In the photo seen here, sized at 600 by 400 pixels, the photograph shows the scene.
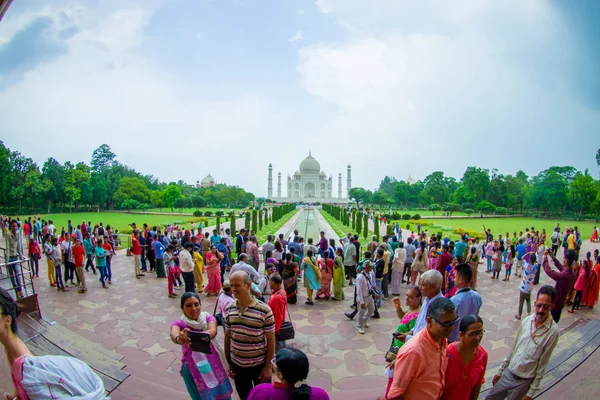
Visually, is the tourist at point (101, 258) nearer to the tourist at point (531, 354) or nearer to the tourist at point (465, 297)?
the tourist at point (465, 297)

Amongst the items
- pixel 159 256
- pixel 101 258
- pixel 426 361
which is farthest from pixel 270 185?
pixel 426 361

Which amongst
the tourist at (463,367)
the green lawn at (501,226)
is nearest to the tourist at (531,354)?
the tourist at (463,367)

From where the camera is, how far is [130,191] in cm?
4078

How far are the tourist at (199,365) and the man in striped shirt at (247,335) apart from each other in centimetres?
12

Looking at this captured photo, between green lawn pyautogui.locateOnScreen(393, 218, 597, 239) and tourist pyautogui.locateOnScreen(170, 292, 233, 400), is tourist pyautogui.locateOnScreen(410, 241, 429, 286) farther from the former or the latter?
green lawn pyautogui.locateOnScreen(393, 218, 597, 239)

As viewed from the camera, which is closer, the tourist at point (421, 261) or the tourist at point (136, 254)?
the tourist at point (421, 261)

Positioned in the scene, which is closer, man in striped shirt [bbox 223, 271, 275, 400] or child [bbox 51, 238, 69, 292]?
man in striped shirt [bbox 223, 271, 275, 400]

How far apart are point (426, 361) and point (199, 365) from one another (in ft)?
5.38

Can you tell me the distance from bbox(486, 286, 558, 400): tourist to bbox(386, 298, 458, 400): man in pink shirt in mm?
1039

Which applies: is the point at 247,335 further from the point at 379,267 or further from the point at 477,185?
the point at 477,185

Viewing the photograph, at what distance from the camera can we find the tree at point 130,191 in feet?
131

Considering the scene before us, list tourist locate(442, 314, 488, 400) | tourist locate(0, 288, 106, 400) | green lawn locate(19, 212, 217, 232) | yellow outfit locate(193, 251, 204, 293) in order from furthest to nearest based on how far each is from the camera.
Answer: green lawn locate(19, 212, 217, 232) → yellow outfit locate(193, 251, 204, 293) → tourist locate(442, 314, 488, 400) → tourist locate(0, 288, 106, 400)

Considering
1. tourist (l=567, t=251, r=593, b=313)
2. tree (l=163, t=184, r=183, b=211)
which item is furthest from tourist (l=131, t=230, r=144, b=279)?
tree (l=163, t=184, r=183, b=211)

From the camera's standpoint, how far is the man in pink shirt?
1920mm
